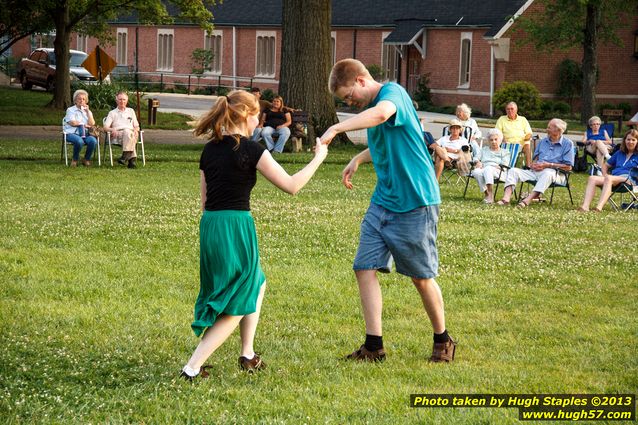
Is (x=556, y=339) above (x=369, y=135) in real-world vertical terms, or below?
below

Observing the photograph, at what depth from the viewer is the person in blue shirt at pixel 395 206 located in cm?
668

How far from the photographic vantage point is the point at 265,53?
2320 inches

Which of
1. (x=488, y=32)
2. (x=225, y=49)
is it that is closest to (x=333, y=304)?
(x=488, y=32)

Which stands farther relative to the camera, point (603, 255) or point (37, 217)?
point (37, 217)

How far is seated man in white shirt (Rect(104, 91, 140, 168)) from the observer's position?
20109mm

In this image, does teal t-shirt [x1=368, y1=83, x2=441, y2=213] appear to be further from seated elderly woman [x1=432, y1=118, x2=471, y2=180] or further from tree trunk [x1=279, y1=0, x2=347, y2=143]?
tree trunk [x1=279, y1=0, x2=347, y2=143]

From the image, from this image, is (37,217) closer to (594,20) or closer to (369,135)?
(369,135)

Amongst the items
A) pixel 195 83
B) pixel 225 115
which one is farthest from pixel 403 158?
pixel 195 83

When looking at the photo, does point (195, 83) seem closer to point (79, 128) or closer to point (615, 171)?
point (79, 128)

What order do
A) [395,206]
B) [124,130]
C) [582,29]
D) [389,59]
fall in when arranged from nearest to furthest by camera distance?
[395,206] < [124,130] < [582,29] < [389,59]

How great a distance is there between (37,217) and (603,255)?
668 centimetres

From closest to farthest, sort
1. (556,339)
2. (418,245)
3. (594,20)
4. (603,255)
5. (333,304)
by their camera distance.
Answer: (418,245) < (556,339) < (333,304) < (603,255) < (594,20)

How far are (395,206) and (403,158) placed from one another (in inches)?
12.2

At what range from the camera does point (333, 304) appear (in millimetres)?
8719
